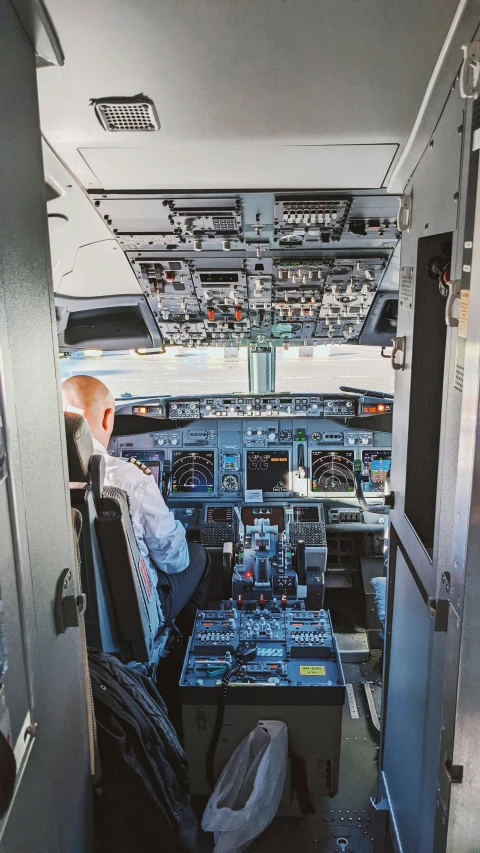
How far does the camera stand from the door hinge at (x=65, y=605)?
1259mm

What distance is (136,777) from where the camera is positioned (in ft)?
5.87

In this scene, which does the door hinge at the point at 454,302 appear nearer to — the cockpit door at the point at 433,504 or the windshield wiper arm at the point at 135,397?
the cockpit door at the point at 433,504

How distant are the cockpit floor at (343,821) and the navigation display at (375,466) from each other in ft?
7.78

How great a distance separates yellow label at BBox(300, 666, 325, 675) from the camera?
2287 mm

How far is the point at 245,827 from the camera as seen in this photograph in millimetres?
2068

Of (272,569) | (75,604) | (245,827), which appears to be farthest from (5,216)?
(272,569)

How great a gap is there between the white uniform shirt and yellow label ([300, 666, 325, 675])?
0.98 metres

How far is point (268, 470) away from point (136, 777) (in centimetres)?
326

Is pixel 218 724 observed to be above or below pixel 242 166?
below

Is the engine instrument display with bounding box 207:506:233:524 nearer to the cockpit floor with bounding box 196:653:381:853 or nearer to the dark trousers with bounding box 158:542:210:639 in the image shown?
the dark trousers with bounding box 158:542:210:639

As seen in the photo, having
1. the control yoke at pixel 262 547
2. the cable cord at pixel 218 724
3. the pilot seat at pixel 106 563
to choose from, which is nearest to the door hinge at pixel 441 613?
the cable cord at pixel 218 724

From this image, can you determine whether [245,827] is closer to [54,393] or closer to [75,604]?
[75,604]

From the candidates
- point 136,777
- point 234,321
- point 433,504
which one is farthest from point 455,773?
point 234,321

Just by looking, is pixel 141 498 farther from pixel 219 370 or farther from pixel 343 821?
pixel 219 370
